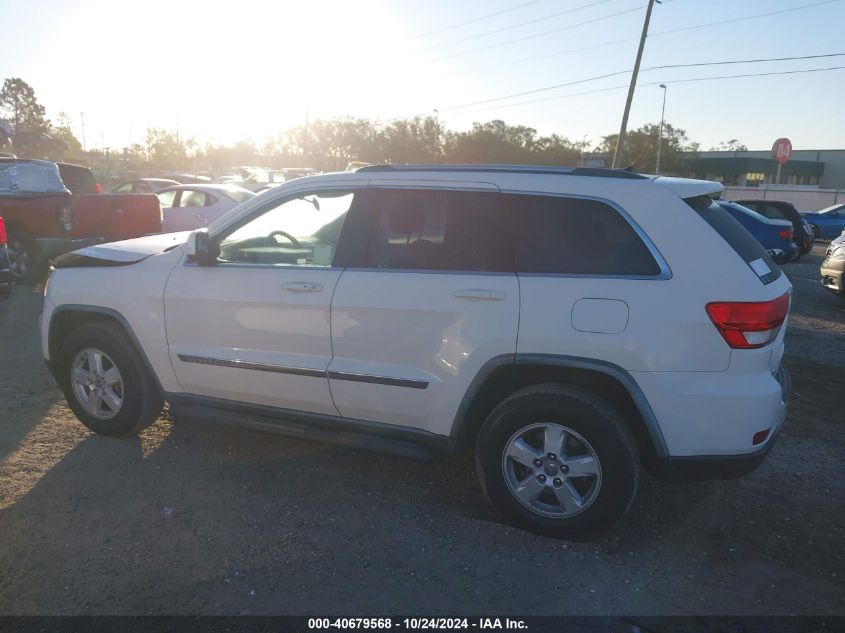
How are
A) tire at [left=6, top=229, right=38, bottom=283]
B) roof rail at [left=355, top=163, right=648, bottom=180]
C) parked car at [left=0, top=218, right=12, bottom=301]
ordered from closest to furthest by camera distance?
roof rail at [left=355, top=163, right=648, bottom=180]
parked car at [left=0, top=218, right=12, bottom=301]
tire at [left=6, top=229, right=38, bottom=283]

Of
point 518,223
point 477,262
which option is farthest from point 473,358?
point 518,223

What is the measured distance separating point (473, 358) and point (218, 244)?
180 centimetres

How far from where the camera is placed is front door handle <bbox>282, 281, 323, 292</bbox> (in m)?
3.77

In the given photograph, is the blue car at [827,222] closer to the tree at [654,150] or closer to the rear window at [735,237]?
the rear window at [735,237]

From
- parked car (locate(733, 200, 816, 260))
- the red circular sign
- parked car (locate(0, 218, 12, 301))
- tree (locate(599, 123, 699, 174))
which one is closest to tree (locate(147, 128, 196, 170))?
tree (locate(599, 123, 699, 174))

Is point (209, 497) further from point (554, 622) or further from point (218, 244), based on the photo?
point (554, 622)

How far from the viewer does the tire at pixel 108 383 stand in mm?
4395

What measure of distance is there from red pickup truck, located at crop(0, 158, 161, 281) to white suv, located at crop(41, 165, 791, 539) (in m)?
6.66

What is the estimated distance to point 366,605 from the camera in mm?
2939

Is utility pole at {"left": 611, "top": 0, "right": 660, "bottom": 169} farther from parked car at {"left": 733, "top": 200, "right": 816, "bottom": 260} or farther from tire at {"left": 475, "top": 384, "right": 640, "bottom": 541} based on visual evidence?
tire at {"left": 475, "top": 384, "right": 640, "bottom": 541}

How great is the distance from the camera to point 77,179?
13.5 m

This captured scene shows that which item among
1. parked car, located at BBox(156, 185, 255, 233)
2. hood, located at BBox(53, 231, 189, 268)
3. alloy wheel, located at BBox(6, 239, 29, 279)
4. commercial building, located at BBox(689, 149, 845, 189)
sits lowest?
commercial building, located at BBox(689, 149, 845, 189)

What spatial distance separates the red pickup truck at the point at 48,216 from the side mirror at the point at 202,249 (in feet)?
23.0

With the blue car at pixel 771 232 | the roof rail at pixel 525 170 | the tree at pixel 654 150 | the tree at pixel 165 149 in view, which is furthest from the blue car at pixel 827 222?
the tree at pixel 165 149
